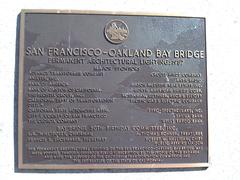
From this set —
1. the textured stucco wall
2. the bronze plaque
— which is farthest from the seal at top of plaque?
the textured stucco wall

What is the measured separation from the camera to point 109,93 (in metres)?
4.38

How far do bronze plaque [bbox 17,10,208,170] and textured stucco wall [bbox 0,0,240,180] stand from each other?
14cm

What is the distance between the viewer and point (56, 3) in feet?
14.8

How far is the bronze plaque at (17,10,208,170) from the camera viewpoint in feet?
14.2

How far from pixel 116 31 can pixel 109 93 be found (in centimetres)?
68

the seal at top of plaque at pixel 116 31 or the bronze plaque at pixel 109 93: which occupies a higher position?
the seal at top of plaque at pixel 116 31
